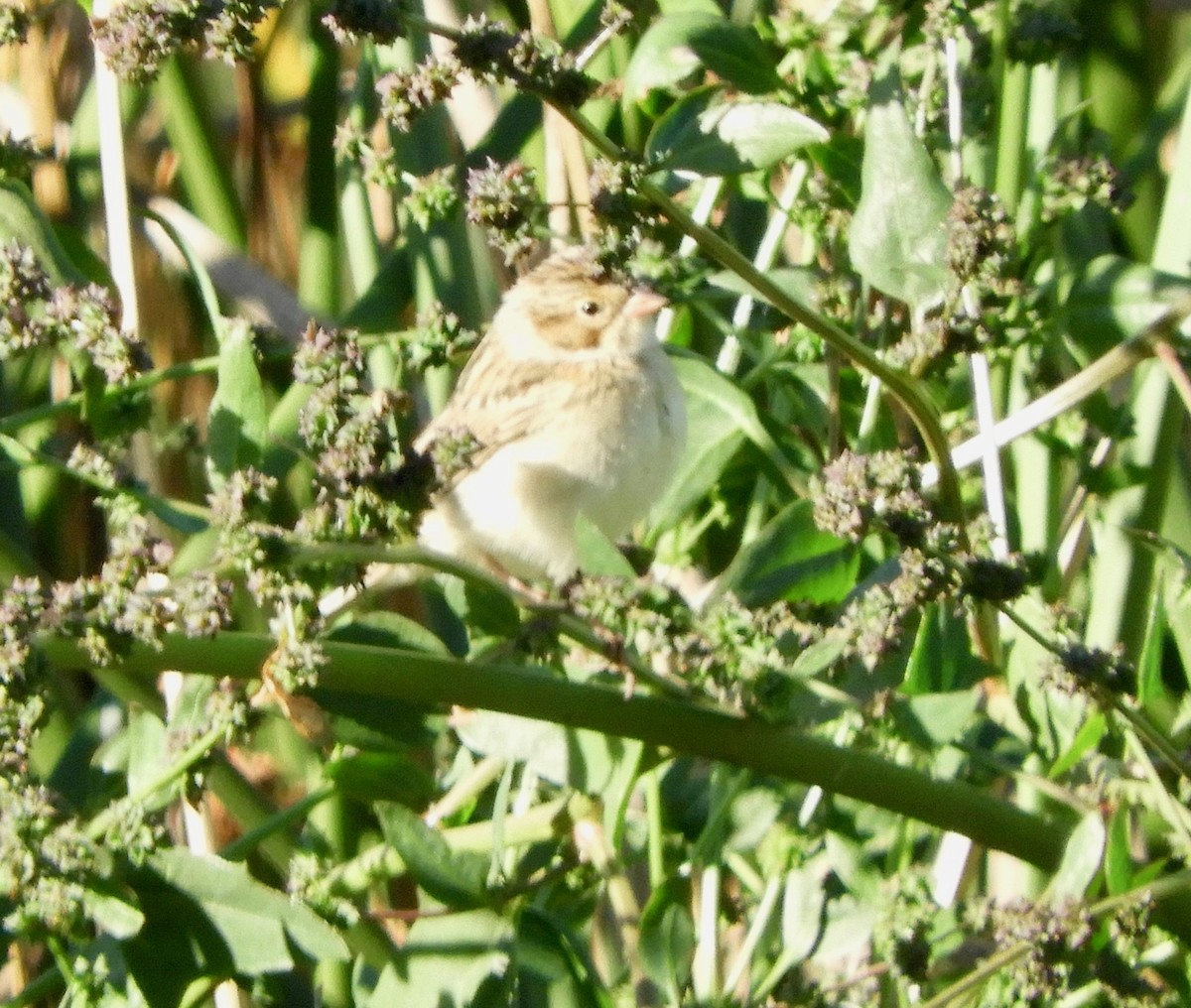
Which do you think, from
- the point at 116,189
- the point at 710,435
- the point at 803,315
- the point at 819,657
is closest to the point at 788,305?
the point at 803,315

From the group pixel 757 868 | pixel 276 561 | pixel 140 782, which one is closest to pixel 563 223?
pixel 757 868

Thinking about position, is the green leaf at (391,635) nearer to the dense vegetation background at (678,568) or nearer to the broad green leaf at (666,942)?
the dense vegetation background at (678,568)

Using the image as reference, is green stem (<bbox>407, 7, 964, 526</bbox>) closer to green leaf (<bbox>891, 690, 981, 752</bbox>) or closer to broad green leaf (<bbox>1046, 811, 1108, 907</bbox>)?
green leaf (<bbox>891, 690, 981, 752</bbox>)

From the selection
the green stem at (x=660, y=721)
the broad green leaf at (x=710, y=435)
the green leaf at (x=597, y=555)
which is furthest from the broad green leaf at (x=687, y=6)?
the green stem at (x=660, y=721)

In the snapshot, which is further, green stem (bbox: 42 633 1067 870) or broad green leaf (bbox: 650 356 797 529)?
broad green leaf (bbox: 650 356 797 529)

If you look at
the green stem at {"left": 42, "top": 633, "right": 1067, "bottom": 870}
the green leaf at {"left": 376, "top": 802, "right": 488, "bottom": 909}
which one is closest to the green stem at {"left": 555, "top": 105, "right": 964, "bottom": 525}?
the green stem at {"left": 42, "top": 633, "right": 1067, "bottom": 870}

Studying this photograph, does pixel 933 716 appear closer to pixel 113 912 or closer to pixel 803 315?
pixel 803 315
